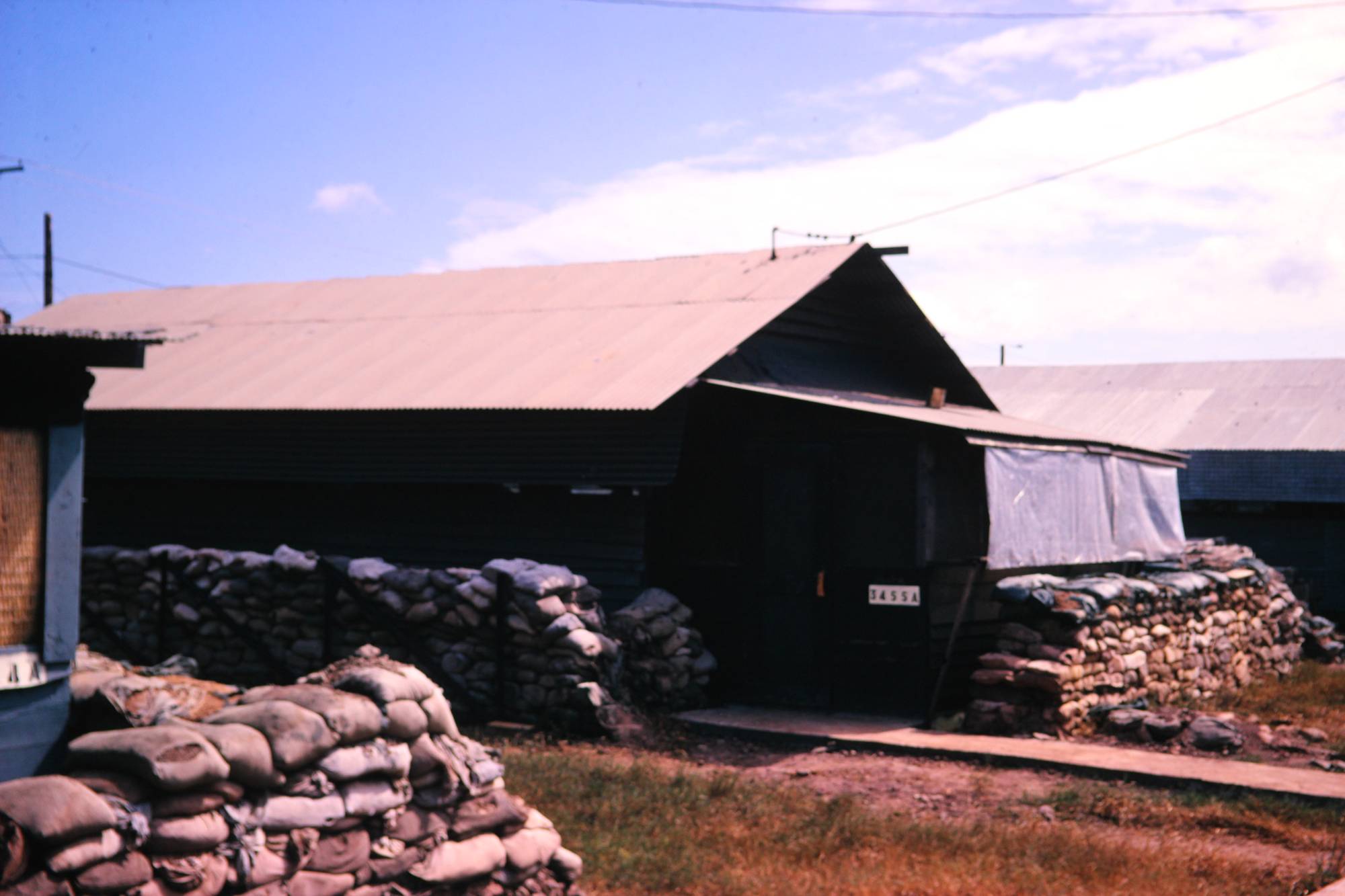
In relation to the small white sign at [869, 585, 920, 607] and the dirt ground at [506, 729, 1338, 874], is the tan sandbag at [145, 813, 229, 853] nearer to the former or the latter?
the dirt ground at [506, 729, 1338, 874]

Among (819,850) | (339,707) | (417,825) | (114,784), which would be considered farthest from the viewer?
(819,850)

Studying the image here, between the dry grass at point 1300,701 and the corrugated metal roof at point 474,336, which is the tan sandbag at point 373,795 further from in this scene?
the dry grass at point 1300,701

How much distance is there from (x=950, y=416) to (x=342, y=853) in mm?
10673

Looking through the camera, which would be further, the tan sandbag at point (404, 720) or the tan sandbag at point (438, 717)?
the tan sandbag at point (438, 717)

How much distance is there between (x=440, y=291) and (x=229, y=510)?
4.76 metres

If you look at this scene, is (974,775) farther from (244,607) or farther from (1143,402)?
(1143,402)

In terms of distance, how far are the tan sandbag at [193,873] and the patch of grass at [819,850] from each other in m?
2.44

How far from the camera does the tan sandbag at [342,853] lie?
6.27 metres

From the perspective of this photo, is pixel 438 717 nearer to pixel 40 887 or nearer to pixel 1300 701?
pixel 40 887

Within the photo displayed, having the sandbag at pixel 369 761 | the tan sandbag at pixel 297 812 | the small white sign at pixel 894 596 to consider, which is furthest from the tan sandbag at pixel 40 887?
the small white sign at pixel 894 596

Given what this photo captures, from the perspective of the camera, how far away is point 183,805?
5.64 meters

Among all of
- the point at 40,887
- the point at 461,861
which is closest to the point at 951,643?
the point at 461,861

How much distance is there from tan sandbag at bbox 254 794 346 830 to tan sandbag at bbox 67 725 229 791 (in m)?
0.33

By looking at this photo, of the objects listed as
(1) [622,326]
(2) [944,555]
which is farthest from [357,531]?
(2) [944,555]
